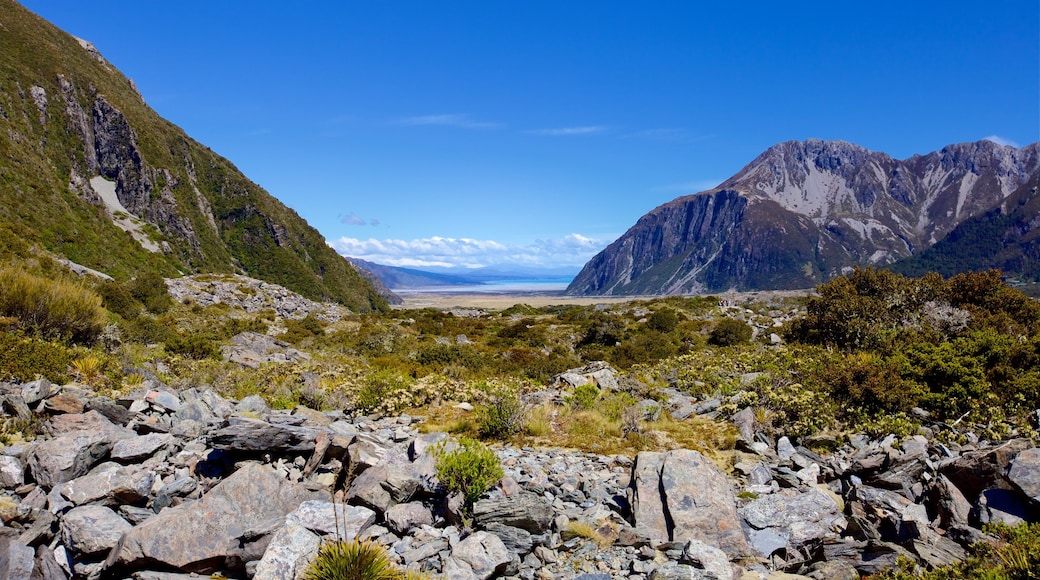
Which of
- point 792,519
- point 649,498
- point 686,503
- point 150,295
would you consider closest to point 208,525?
point 649,498

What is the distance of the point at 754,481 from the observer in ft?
27.8

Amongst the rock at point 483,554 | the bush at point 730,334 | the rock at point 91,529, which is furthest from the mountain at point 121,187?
the rock at point 483,554

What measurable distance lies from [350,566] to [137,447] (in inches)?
181

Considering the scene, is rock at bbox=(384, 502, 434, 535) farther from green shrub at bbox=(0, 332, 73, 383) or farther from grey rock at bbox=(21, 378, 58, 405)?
green shrub at bbox=(0, 332, 73, 383)

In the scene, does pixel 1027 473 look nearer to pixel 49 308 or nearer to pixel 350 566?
pixel 350 566

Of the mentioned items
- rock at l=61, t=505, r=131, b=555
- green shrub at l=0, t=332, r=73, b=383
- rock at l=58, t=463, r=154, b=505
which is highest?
green shrub at l=0, t=332, r=73, b=383

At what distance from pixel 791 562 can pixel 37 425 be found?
11390 mm

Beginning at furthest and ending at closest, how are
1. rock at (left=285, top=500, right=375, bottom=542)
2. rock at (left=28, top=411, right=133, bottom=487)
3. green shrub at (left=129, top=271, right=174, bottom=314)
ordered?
green shrub at (left=129, top=271, right=174, bottom=314) → rock at (left=28, top=411, right=133, bottom=487) → rock at (left=285, top=500, right=375, bottom=542)

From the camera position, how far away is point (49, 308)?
555 inches

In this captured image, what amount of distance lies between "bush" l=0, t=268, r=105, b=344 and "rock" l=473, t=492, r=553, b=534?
14.1 m

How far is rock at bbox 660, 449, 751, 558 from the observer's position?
6.46 m

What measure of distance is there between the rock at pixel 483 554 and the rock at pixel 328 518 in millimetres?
1276

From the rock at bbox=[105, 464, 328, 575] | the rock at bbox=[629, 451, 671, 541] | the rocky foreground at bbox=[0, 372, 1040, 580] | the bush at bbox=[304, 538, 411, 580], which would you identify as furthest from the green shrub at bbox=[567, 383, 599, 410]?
the bush at bbox=[304, 538, 411, 580]

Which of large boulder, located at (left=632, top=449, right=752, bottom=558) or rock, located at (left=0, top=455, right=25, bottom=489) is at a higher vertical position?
rock, located at (left=0, top=455, right=25, bottom=489)
